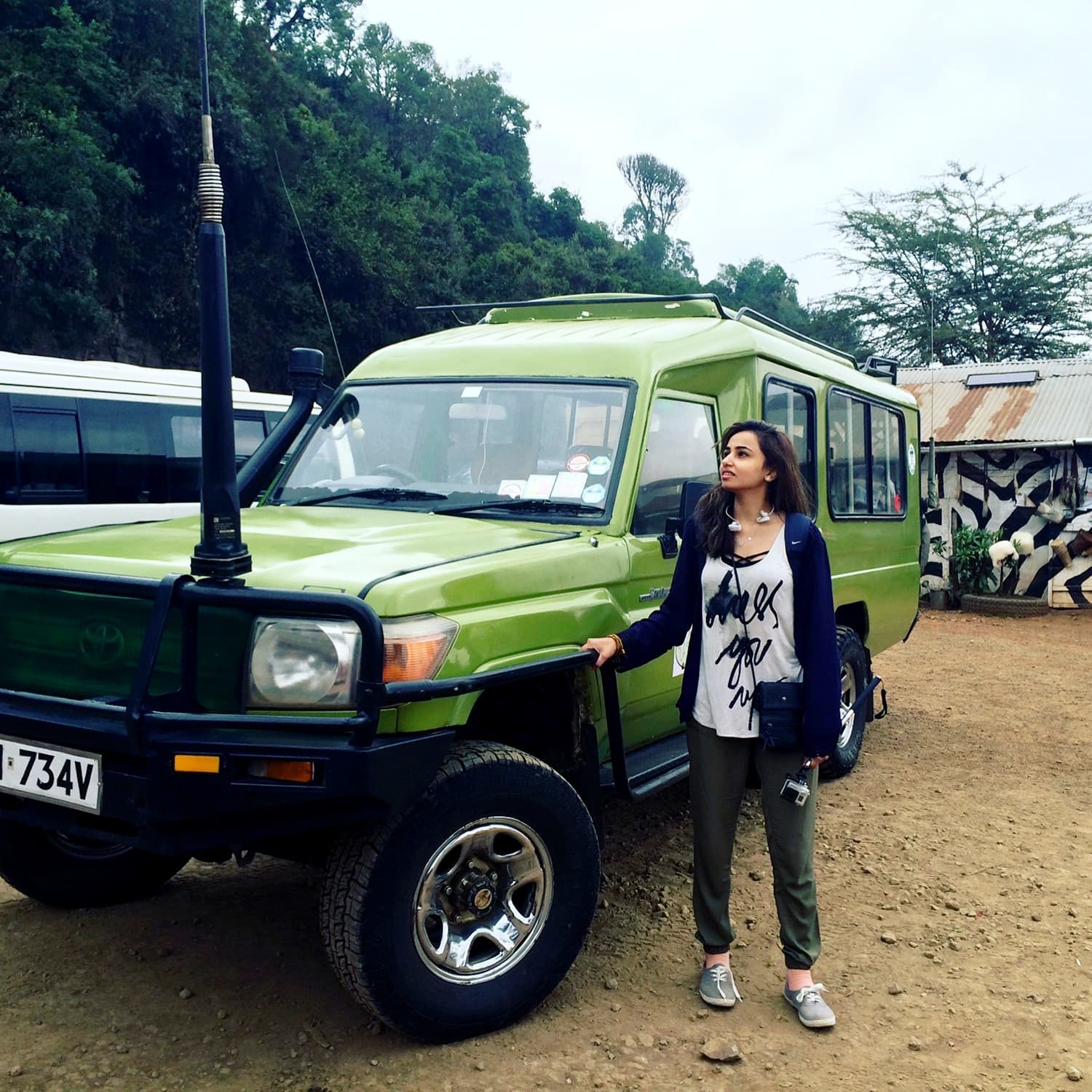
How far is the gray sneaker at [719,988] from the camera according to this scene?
366 centimetres

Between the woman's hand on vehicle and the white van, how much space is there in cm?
798

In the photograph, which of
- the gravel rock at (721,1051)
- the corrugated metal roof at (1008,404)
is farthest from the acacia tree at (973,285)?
the gravel rock at (721,1051)

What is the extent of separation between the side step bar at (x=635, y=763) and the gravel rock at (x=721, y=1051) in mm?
863

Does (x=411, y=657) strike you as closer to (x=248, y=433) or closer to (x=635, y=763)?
(x=635, y=763)

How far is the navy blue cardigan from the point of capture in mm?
3465

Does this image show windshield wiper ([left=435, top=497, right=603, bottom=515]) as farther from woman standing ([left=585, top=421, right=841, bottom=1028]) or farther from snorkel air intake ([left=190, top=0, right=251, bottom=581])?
snorkel air intake ([left=190, top=0, right=251, bottom=581])

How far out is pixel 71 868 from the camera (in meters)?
4.22

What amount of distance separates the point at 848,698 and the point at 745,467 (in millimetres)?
3396

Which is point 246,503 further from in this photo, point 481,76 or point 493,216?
point 481,76

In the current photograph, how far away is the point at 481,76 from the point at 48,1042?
72.4 metres

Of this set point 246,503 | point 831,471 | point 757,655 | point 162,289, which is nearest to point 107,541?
point 246,503

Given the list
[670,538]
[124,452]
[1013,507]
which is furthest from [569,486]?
[1013,507]

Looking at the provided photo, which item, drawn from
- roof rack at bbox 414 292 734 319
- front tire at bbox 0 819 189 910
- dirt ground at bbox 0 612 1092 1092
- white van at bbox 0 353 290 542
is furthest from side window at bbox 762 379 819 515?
white van at bbox 0 353 290 542

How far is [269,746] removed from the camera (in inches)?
115
